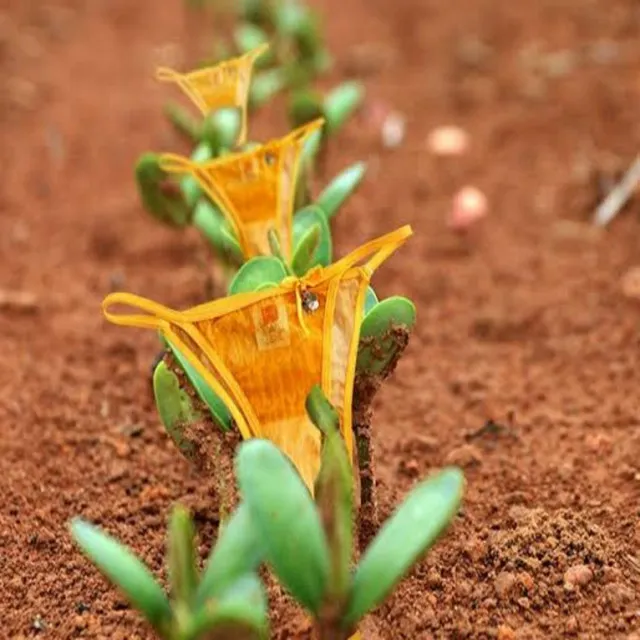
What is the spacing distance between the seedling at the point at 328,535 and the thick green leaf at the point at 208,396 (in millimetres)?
306

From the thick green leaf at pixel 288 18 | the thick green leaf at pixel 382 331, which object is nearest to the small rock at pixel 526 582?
the thick green leaf at pixel 382 331

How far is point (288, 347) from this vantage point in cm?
140

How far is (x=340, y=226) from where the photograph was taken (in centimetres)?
283

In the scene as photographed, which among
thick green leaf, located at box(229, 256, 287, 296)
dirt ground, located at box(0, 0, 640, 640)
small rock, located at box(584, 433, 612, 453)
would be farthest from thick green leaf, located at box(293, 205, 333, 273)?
small rock, located at box(584, 433, 612, 453)

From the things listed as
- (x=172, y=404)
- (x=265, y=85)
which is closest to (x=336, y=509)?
(x=172, y=404)

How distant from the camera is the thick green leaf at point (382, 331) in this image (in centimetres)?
142

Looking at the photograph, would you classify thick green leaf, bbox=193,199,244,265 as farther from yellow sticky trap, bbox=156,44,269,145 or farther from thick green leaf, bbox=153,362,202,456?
thick green leaf, bbox=153,362,202,456

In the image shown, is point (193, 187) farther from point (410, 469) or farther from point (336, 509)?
point (336, 509)

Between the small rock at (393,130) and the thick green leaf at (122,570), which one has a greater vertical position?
the thick green leaf at (122,570)

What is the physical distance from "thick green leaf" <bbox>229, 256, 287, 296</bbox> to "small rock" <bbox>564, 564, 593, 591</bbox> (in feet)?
1.69

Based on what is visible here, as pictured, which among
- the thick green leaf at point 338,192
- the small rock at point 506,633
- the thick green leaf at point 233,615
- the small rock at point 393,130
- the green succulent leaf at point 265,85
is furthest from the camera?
the small rock at point 393,130

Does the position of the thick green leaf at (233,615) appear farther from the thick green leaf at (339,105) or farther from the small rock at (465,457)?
the thick green leaf at (339,105)

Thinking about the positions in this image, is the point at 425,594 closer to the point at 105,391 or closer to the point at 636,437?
the point at 636,437

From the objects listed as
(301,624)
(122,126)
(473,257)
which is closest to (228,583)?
(301,624)
